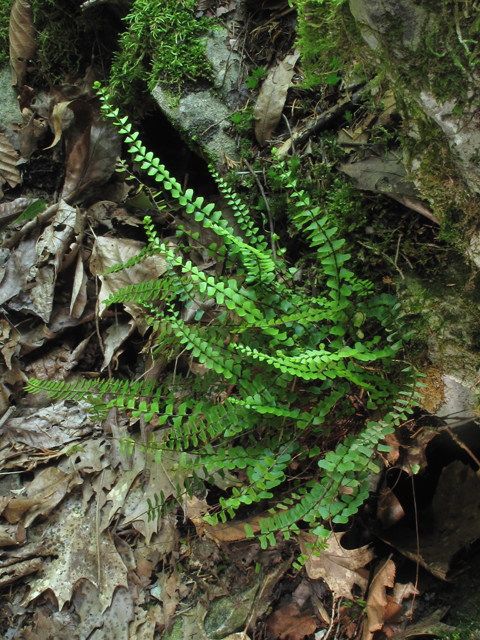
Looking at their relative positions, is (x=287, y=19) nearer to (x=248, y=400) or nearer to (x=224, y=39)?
(x=224, y=39)

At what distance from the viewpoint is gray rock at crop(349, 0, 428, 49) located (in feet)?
4.95

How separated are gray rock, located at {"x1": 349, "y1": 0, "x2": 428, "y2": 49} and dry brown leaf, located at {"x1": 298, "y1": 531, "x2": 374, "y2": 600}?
2.17 metres

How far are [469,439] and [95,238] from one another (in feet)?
9.01

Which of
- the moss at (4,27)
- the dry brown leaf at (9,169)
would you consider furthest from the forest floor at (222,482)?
the moss at (4,27)

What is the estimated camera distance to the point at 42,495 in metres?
2.60

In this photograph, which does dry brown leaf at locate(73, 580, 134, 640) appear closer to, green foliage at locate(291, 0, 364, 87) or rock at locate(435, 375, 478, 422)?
rock at locate(435, 375, 478, 422)

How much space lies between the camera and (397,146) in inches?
88.4

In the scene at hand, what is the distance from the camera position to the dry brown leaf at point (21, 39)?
3.51m

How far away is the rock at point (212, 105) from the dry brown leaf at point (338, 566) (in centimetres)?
239

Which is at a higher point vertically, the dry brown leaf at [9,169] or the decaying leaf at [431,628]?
the dry brown leaf at [9,169]

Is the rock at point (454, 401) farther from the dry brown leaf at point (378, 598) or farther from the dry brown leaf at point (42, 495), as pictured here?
the dry brown leaf at point (42, 495)

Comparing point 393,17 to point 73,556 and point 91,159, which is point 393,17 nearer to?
point 91,159

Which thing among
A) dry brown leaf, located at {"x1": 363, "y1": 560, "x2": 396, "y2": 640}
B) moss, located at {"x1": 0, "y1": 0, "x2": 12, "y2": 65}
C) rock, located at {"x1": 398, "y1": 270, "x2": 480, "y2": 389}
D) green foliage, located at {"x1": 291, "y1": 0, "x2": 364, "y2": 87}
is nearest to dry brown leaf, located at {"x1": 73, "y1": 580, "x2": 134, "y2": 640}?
dry brown leaf, located at {"x1": 363, "y1": 560, "x2": 396, "y2": 640}

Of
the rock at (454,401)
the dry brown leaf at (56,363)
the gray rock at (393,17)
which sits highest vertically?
the gray rock at (393,17)
